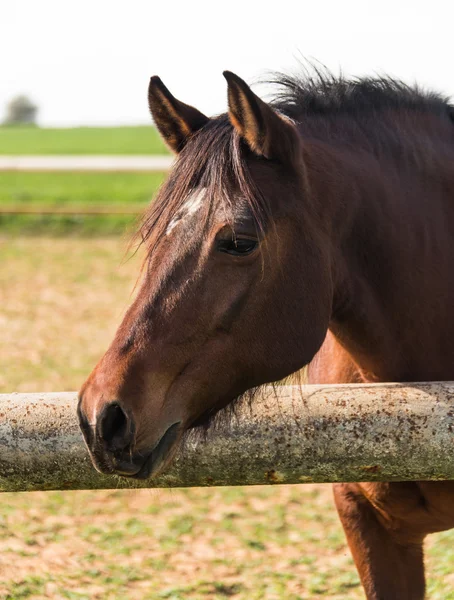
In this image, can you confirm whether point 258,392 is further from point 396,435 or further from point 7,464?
point 7,464

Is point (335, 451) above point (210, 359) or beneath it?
beneath

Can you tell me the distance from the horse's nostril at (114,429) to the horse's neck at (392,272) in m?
0.95

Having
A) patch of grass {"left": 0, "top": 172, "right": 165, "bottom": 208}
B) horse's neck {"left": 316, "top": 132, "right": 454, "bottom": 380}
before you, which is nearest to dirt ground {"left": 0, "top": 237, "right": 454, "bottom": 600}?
horse's neck {"left": 316, "top": 132, "right": 454, "bottom": 380}

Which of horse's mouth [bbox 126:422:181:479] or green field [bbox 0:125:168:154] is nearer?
horse's mouth [bbox 126:422:181:479]

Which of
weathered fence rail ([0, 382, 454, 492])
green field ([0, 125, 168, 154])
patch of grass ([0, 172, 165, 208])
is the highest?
weathered fence rail ([0, 382, 454, 492])

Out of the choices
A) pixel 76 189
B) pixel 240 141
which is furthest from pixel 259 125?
pixel 76 189

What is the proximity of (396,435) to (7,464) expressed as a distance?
4.05 ft

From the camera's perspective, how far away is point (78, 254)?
16797 mm

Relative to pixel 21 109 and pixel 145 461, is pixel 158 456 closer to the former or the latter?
pixel 145 461

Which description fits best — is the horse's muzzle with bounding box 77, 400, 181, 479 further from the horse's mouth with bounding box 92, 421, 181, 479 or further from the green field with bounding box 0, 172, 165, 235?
the green field with bounding box 0, 172, 165, 235

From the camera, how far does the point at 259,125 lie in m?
2.54

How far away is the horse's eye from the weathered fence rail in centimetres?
52

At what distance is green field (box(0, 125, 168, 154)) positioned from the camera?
108 ft

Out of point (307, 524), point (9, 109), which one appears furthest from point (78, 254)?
point (9, 109)
